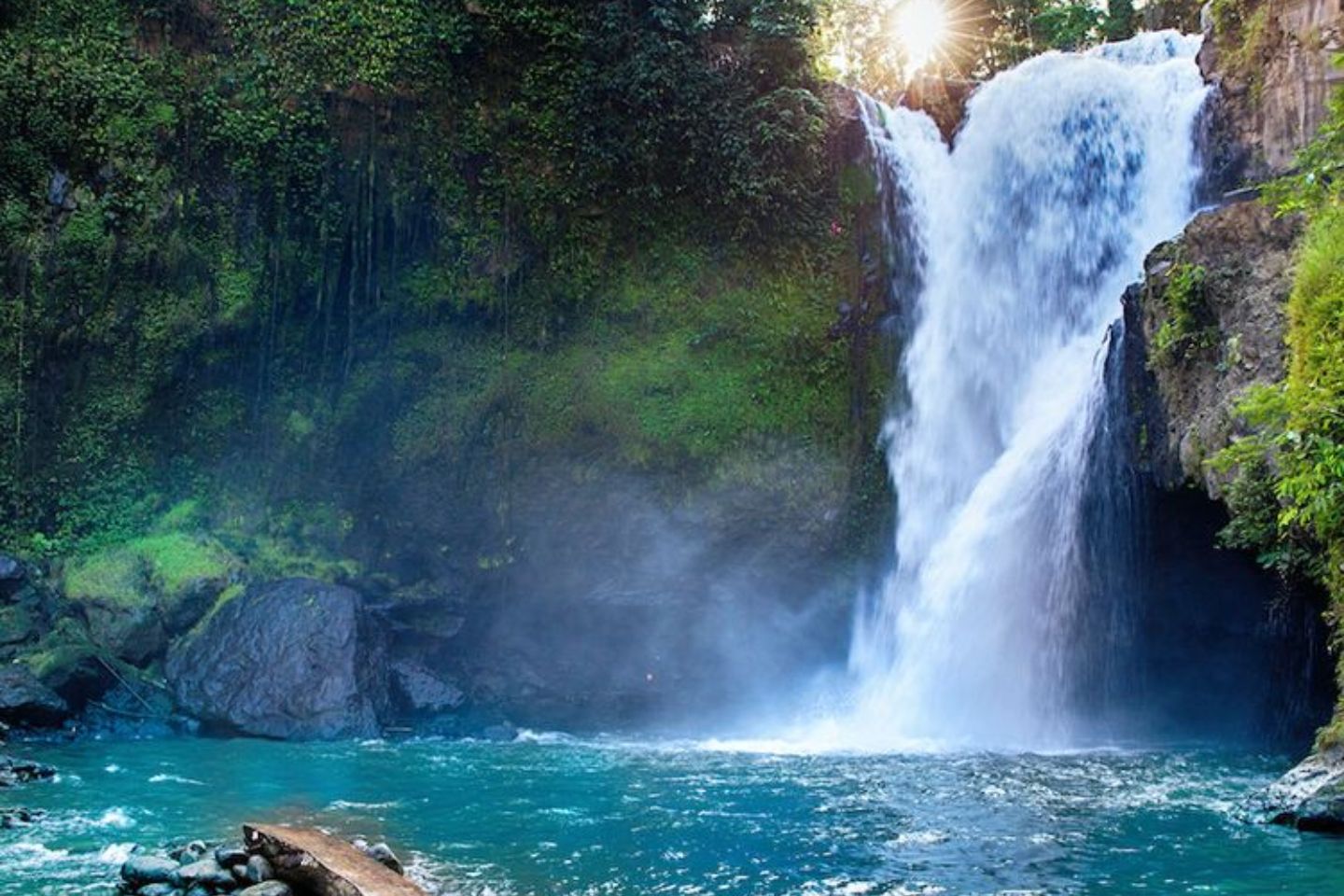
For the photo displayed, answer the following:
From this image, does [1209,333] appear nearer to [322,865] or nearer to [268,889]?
[322,865]

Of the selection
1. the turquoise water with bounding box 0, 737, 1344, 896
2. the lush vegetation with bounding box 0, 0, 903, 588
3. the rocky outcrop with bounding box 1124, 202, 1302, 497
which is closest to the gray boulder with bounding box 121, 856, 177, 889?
the turquoise water with bounding box 0, 737, 1344, 896

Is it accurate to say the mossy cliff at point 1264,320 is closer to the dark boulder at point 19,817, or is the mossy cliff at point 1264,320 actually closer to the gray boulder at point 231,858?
the gray boulder at point 231,858

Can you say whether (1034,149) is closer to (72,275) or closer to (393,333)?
(393,333)

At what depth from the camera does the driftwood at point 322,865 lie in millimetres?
7672

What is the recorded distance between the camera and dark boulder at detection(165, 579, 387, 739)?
57.1 feet

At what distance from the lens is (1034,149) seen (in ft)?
69.2

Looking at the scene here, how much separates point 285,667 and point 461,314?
6.86 meters

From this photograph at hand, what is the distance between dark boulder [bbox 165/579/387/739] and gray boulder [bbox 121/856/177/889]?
884cm

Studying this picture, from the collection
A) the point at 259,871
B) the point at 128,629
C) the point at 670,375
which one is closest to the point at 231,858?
the point at 259,871

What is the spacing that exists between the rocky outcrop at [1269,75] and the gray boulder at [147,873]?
14.6 meters

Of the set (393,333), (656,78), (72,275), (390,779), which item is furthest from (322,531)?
(656,78)

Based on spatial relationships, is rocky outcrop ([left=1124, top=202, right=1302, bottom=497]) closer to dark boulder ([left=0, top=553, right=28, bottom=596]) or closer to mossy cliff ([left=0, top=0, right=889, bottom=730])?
mossy cliff ([left=0, top=0, right=889, bottom=730])

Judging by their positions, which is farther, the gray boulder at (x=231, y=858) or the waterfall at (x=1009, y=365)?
the waterfall at (x=1009, y=365)

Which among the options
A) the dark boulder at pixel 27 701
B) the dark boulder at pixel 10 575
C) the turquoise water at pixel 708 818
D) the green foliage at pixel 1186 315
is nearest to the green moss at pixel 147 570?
the dark boulder at pixel 10 575
